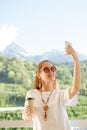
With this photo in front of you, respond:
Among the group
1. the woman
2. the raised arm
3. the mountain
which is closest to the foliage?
the mountain

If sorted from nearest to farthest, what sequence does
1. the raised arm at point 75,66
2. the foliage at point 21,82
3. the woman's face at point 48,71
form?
the raised arm at point 75,66, the woman's face at point 48,71, the foliage at point 21,82

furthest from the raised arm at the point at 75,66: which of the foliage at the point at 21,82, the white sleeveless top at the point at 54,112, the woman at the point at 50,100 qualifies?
the foliage at the point at 21,82

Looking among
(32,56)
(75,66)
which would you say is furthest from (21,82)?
(75,66)

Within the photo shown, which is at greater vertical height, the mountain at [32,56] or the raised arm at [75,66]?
the mountain at [32,56]

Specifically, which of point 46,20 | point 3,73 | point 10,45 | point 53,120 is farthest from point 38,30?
point 53,120

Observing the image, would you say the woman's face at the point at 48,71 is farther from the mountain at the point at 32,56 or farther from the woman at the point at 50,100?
the mountain at the point at 32,56

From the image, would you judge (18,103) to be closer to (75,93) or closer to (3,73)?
(3,73)

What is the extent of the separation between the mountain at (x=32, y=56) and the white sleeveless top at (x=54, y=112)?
0.37m

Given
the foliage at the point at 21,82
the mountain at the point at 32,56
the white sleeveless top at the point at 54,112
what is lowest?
the white sleeveless top at the point at 54,112

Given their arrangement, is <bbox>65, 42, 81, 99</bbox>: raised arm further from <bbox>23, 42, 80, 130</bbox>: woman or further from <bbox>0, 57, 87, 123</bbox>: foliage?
<bbox>0, 57, 87, 123</bbox>: foliage

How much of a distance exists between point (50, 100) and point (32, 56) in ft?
1.48

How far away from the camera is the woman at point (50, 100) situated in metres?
1.70

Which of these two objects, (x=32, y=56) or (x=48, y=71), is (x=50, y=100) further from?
(x=32, y=56)

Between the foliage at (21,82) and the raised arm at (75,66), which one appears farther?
the foliage at (21,82)
